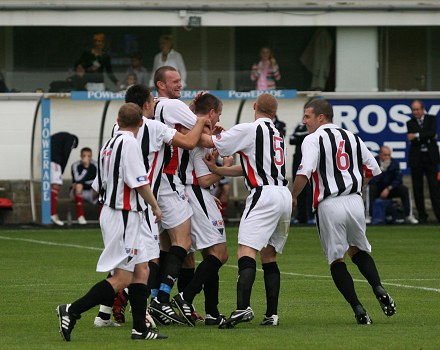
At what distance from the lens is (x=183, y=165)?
457 inches

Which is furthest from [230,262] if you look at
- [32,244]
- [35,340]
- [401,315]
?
[35,340]

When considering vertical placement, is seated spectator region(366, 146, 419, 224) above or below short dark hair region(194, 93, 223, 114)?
below

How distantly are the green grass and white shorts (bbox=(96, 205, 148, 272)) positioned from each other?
594 mm

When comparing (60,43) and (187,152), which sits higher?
(60,43)

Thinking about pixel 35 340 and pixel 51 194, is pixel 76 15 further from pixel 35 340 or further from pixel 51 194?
→ pixel 35 340

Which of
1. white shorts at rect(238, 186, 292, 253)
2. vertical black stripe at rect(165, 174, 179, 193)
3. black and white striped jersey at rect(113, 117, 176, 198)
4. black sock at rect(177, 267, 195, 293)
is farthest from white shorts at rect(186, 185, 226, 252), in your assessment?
black and white striped jersey at rect(113, 117, 176, 198)

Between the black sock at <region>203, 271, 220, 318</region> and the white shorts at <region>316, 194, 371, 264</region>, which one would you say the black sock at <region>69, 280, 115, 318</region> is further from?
the white shorts at <region>316, 194, 371, 264</region>

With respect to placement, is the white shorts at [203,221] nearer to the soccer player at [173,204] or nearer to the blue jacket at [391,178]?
the soccer player at [173,204]

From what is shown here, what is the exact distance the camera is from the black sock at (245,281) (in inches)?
425

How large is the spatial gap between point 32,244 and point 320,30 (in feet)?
33.3

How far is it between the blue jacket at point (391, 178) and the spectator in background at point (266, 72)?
3695 mm

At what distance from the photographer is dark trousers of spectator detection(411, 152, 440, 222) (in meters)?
25.8

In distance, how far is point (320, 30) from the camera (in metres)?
29.0

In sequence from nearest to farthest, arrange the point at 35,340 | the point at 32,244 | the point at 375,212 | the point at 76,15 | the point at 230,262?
the point at 35,340
the point at 230,262
the point at 32,244
the point at 375,212
the point at 76,15
